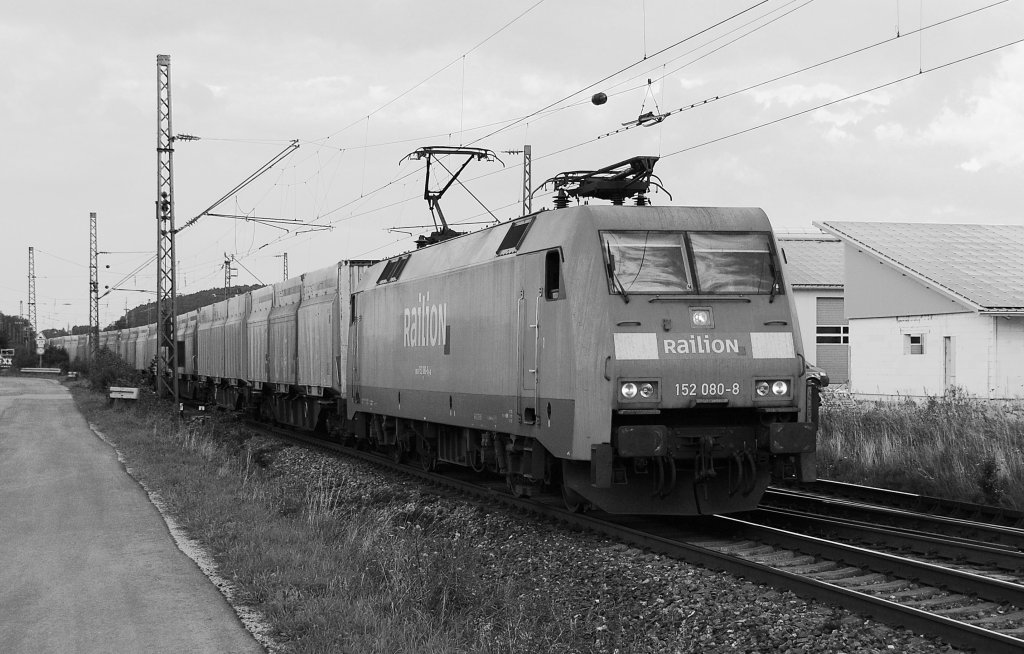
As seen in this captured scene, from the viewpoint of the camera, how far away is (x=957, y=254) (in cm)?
3134

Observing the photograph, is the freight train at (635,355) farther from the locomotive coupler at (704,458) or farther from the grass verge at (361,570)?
the grass verge at (361,570)

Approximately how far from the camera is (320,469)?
18922 millimetres

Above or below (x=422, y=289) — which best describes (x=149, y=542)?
below

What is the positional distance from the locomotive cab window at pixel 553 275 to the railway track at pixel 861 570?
2413 mm

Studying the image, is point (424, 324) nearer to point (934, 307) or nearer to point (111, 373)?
point (934, 307)

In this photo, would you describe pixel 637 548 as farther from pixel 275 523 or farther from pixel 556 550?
pixel 275 523

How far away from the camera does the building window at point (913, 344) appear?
29513mm

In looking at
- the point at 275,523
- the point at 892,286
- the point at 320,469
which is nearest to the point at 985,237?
the point at 892,286

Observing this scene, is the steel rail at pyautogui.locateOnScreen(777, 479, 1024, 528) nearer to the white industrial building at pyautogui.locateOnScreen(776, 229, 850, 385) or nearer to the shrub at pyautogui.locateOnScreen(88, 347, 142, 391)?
the white industrial building at pyautogui.locateOnScreen(776, 229, 850, 385)

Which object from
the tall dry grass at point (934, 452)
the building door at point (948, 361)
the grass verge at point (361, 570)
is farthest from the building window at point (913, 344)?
the grass verge at point (361, 570)

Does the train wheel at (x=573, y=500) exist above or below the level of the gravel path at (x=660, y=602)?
above

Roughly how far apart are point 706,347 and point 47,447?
1486 cm

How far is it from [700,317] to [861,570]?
2949 millimetres

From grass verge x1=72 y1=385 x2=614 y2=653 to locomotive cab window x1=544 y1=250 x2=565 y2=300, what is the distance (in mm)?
2737
